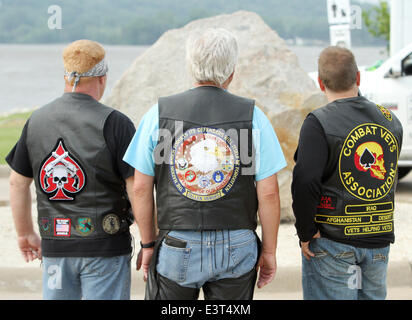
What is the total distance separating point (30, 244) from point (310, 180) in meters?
1.47

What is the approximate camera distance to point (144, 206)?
265 centimetres

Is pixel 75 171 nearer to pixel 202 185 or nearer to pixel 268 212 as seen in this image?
pixel 202 185

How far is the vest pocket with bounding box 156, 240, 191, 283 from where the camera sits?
8.21 feet

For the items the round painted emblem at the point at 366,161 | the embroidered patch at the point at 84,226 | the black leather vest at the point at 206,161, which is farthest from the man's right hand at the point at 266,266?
the embroidered patch at the point at 84,226

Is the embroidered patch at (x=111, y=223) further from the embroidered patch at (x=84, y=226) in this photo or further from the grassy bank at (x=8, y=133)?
the grassy bank at (x=8, y=133)

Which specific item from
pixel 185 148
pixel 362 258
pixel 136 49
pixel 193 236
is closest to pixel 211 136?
pixel 185 148

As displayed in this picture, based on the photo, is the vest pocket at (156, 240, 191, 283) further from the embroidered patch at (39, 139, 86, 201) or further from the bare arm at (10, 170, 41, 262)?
the bare arm at (10, 170, 41, 262)

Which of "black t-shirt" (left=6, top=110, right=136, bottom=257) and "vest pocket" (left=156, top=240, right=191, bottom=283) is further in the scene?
"black t-shirt" (left=6, top=110, right=136, bottom=257)

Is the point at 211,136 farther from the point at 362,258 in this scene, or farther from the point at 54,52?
the point at 54,52

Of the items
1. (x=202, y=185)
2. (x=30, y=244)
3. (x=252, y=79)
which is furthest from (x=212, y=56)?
(x=252, y=79)

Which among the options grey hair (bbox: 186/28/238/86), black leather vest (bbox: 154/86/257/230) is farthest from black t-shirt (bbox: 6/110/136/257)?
grey hair (bbox: 186/28/238/86)

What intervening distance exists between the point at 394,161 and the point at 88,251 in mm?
1579

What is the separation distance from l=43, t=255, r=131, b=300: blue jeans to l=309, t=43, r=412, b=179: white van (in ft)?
20.6

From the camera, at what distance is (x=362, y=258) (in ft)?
9.20
